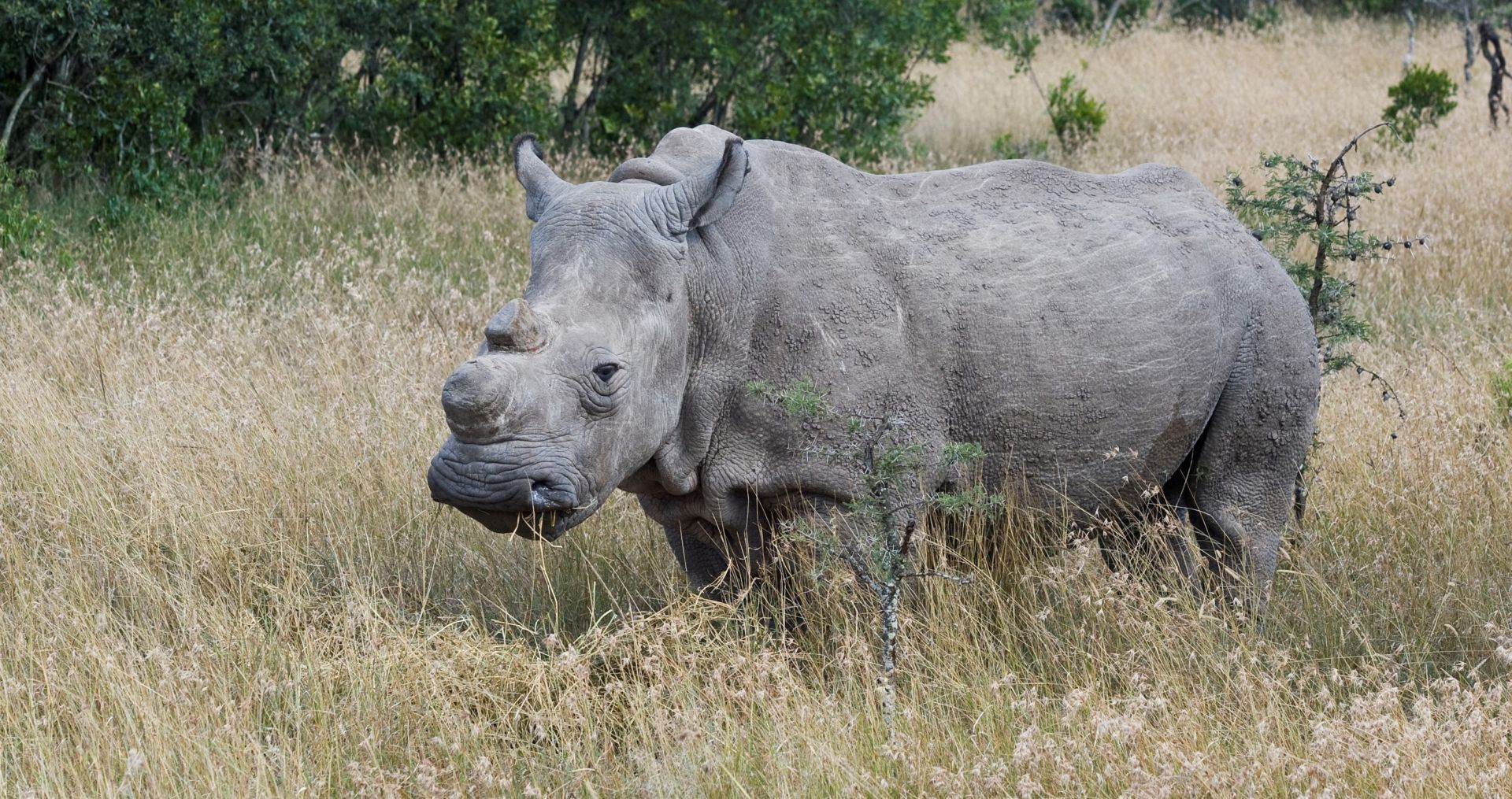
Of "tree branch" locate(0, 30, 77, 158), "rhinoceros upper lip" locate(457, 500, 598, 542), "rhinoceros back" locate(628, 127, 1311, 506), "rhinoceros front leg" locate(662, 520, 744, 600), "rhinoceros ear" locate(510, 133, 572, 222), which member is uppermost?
"rhinoceros ear" locate(510, 133, 572, 222)

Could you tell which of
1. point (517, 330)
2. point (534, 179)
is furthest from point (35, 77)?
point (517, 330)

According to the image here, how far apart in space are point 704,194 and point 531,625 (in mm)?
1669

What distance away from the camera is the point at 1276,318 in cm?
466

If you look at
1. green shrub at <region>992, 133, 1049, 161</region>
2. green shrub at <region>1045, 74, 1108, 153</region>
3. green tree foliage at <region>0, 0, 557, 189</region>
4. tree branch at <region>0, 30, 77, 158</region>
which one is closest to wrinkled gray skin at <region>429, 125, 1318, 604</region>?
green tree foliage at <region>0, 0, 557, 189</region>

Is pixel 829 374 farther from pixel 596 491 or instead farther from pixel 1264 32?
pixel 1264 32

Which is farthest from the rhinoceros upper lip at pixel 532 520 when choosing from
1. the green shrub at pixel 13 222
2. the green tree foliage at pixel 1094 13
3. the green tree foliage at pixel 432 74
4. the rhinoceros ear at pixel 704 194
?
the green tree foliage at pixel 1094 13

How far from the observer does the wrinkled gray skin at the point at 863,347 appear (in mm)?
3652

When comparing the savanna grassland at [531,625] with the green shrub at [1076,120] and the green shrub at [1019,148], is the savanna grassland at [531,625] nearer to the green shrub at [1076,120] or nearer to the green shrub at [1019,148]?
the green shrub at [1019,148]

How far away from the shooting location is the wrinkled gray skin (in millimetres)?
3652

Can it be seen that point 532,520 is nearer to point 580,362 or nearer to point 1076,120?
point 580,362

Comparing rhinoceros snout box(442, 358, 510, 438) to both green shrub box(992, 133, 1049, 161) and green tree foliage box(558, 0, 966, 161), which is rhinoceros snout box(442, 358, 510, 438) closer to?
green tree foliage box(558, 0, 966, 161)

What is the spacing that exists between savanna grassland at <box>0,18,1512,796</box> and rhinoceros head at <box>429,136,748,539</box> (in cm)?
57

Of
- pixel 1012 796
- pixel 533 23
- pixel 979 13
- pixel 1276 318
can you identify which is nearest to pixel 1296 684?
pixel 1276 318

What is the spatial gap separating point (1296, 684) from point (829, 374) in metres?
1.64
